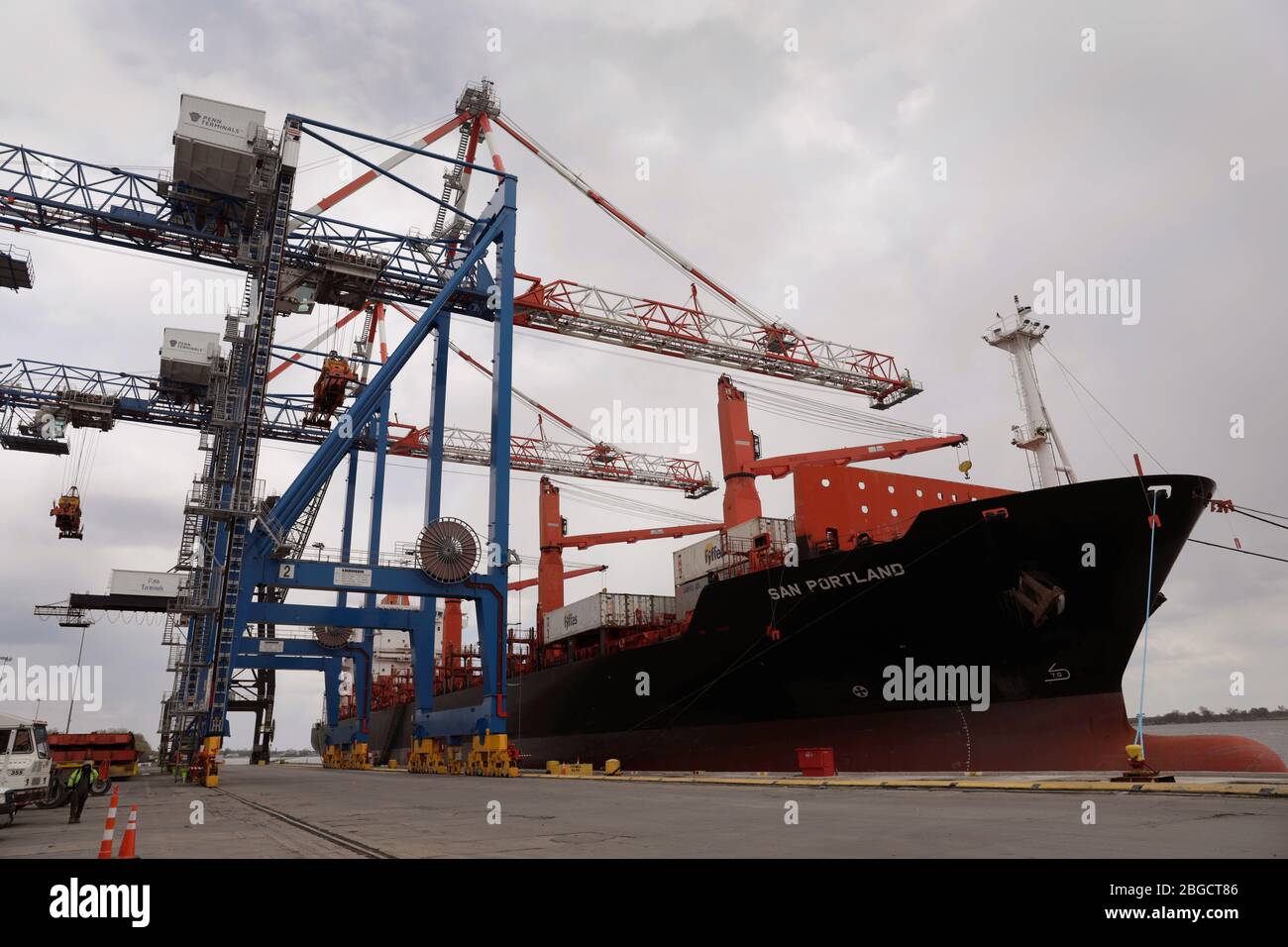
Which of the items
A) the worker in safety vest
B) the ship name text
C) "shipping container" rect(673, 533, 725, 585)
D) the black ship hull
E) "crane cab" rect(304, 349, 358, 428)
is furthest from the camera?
"crane cab" rect(304, 349, 358, 428)

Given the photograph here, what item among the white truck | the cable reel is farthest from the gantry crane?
the white truck

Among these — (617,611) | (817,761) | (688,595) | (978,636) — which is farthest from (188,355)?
(978,636)

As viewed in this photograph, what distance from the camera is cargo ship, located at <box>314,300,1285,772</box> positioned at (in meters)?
16.4

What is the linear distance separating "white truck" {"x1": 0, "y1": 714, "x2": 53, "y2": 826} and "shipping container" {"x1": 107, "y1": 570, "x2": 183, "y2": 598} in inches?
1296

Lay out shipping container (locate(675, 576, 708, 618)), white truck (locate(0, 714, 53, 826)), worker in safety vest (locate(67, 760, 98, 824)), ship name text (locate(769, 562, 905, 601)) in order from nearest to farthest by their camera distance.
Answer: white truck (locate(0, 714, 53, 826))
worker in safety vest (locate(67, 760, 98, 824))
ship name text (locate(769, 562, 905, 601))
shipping container (locate(675, 576, 708, 618))

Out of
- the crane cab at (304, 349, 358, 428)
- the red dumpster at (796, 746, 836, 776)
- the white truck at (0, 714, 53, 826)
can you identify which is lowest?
the red dumpster at (796, 746, 836, 776)

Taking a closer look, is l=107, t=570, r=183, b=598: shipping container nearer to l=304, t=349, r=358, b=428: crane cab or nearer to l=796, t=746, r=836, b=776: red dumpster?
l=304, t=349, r=358, b=428: crane cab

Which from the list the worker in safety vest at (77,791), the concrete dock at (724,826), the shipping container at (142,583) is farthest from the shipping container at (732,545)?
the shipping container at (142,583)

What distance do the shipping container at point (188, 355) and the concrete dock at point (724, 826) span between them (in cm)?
2255

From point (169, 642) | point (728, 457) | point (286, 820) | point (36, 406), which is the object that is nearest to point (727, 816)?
point (286, 820)

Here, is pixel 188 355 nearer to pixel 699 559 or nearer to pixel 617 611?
pixel 617 611

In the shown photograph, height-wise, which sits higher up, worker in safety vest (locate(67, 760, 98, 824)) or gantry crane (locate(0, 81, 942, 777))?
gantry crane (locate(0, 81, 942, 777))

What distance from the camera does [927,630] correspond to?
57.8 ft
